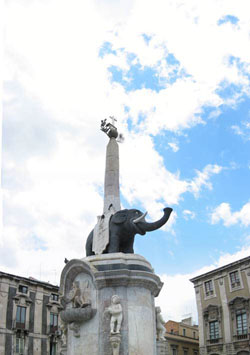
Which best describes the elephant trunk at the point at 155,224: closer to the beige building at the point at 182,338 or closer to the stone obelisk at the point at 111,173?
the stone obelisk at the point at 111,173

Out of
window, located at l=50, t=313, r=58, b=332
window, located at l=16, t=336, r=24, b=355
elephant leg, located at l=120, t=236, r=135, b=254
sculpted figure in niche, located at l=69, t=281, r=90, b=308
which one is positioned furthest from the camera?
window, located at l=50, t=313, r=58, b=332

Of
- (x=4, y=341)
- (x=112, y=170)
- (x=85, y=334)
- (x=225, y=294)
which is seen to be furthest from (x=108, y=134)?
(x=225, y=294)

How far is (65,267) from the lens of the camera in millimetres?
14320

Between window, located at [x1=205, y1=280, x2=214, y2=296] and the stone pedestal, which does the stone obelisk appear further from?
window, located at [x1=205, y1=280, x2=214, y2=296]

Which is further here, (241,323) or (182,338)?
(182,338)

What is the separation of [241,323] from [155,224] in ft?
104

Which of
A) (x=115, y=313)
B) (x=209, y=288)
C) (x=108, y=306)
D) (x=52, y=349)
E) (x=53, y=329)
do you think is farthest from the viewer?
(x=209, y=288)

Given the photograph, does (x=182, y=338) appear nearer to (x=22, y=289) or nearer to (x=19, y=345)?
(x=19, y=345)

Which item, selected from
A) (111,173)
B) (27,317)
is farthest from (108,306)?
(27,317)

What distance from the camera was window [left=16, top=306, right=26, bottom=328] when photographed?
1632 inches

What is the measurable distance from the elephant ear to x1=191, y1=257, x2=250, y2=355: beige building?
100 ft

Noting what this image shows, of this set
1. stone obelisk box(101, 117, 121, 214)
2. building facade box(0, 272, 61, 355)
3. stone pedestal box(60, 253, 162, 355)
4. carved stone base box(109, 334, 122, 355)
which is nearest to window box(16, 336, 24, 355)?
building facade box(0, 272, 61, 355)

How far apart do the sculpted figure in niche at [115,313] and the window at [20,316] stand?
3152cm

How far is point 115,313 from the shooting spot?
12750 mm
